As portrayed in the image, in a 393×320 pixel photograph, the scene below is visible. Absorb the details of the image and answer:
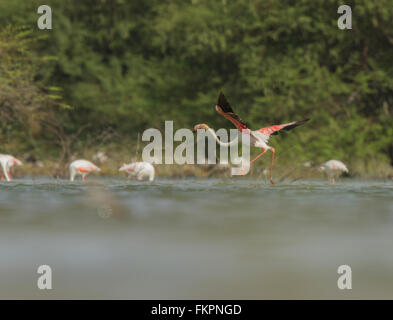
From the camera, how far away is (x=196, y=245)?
8156mm

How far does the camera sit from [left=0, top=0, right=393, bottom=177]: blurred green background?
24312 millimetres

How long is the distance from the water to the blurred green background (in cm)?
948

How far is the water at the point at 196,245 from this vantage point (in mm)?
6121

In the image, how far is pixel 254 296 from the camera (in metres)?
5.84

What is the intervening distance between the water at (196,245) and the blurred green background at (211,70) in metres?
9.48

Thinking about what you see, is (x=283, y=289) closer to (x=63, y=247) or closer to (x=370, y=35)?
(x=63, y=247)

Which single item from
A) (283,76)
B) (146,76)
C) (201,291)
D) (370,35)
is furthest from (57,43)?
(201,291)

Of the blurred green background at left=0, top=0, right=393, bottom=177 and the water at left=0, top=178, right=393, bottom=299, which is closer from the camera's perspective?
the water at left=0, top=178, right=393, bottom=299

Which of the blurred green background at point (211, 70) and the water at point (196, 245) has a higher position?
the blurred green background at point (211, 70)

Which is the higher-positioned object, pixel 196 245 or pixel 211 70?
pixel 211 70

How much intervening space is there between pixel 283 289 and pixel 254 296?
34 cm

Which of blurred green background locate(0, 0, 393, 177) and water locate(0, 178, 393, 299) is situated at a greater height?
blurred green background locate(0, 0, 393, 177)

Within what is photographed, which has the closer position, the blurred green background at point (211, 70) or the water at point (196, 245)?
the water at point (196, 245)

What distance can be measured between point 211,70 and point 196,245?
64.7ft
